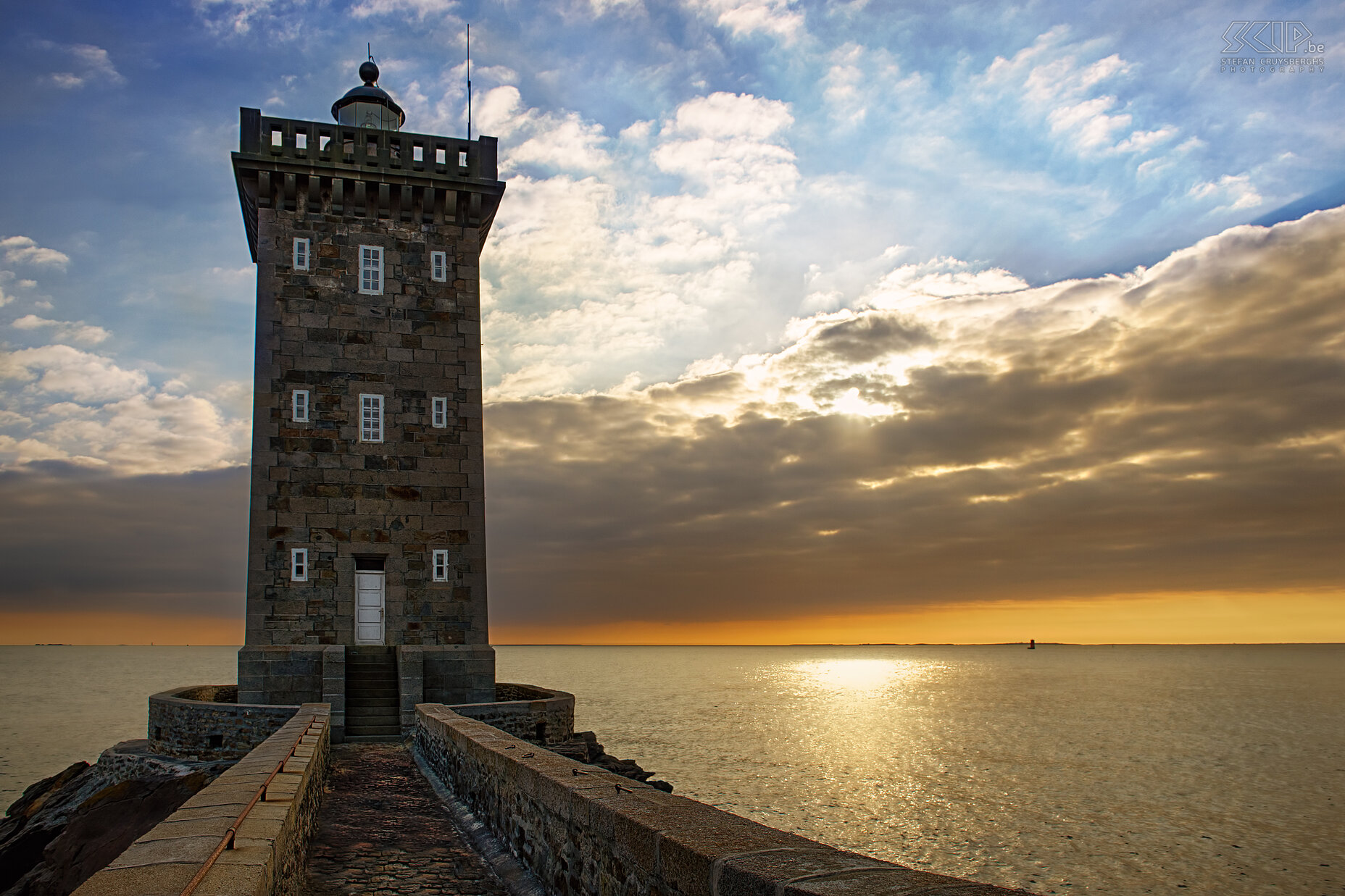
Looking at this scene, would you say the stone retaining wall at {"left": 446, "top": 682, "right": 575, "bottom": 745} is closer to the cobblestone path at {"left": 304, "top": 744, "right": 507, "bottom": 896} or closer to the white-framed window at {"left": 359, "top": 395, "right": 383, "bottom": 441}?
the cobblestone path at {"left": 304, "top": 744, "right": 507, "bottom": 896}

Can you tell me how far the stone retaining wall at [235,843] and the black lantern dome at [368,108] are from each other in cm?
2018

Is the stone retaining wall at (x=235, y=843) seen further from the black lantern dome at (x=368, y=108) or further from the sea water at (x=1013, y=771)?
the black lantern dome at (x=368, y=108)

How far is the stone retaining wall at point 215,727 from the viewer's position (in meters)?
16.5

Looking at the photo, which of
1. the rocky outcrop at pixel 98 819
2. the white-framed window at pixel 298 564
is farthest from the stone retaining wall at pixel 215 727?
the white-framed window at pixel 298 564

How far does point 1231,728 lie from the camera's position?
169ft

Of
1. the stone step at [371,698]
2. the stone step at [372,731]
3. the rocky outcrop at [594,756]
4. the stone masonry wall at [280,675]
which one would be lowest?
the rocky outcrop at [594,756]

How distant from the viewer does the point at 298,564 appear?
66.8ft

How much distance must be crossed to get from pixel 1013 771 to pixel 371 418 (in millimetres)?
27738

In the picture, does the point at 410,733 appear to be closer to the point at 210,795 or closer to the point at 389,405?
the point at 389,405

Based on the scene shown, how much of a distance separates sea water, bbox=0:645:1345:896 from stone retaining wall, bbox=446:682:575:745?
860 centimetres

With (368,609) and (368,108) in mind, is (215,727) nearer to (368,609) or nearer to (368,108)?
(368,609)

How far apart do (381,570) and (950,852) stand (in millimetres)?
15026

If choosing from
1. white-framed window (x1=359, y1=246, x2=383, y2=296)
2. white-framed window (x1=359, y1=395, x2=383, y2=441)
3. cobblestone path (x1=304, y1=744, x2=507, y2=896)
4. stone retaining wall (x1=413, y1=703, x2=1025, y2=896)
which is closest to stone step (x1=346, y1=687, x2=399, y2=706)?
white-framed window (x1=359, y1=395, x2=383, y2=441)

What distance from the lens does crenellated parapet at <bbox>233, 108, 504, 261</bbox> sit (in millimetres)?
21766
